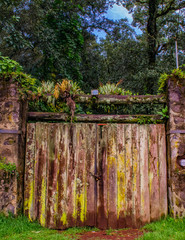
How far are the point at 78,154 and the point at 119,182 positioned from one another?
83 cm

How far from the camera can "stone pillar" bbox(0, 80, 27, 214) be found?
3.43 metres

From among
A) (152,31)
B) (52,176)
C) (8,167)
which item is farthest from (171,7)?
(8,167)

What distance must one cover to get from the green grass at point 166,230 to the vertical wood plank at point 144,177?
0.19m

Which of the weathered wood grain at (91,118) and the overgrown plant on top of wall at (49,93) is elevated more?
the overgrown plant on top of wall at (49,93)

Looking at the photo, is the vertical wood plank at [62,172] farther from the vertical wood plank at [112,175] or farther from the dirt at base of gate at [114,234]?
the vertical wood plank at [112,175]

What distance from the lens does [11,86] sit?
145 inches

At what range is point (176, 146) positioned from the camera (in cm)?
363

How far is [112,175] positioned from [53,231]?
49.8 inches

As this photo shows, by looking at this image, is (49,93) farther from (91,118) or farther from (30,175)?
(30,175)

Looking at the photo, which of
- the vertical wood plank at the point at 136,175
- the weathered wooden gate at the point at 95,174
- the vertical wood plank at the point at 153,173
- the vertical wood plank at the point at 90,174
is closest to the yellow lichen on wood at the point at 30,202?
the weathered wooden gate at the point at 95,174

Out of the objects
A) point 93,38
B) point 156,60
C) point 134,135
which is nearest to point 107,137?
point 134,135

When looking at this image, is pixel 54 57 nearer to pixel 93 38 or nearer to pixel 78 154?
pixel 93 38

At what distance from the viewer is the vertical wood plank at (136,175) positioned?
362 cm

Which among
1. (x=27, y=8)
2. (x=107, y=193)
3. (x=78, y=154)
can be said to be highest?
(x=27, y=8)
